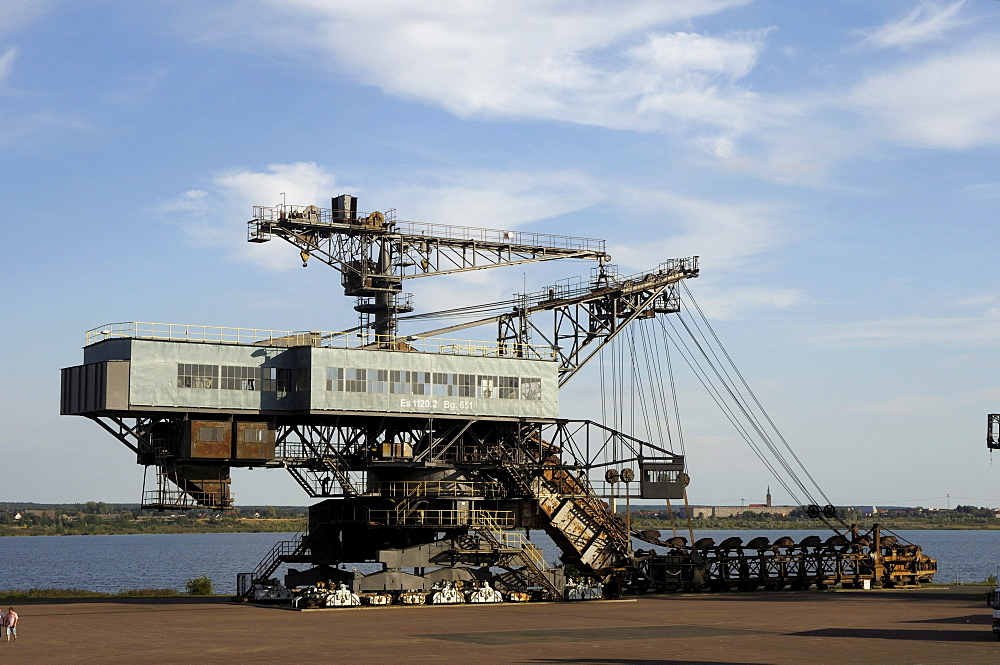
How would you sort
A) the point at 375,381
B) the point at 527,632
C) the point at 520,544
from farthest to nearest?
the point at 520,544
the point at 375,381
the point at 527,632

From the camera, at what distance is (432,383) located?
202 feet

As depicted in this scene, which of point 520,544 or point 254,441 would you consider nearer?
point 254,441

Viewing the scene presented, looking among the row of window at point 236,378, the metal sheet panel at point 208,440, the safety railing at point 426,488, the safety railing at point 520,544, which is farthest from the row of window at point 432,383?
the safety railing at point 520,544

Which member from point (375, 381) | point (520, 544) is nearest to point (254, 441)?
point (375, 381)

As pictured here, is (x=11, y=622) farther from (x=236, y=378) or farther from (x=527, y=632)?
(x=236, y=378)

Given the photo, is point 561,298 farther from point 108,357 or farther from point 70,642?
point 70,642

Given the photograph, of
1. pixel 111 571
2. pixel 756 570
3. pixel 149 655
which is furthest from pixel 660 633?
pixel 111 571

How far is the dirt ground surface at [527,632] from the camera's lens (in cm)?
3516

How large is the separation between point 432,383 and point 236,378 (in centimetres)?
987

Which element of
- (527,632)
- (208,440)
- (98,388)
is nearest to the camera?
(527,632)

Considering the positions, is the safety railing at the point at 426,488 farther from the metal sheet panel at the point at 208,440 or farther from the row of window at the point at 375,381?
the metal sheet panel at the point at 208,440

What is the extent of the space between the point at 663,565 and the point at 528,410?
1134 centimetres

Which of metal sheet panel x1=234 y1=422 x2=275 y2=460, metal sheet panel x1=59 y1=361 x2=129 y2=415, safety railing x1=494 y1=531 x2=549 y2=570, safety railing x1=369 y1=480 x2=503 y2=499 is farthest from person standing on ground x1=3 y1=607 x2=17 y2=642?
safety railing x1=494 y1=531 x2=549 y2=570

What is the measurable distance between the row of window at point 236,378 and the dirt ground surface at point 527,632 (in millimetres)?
10115
